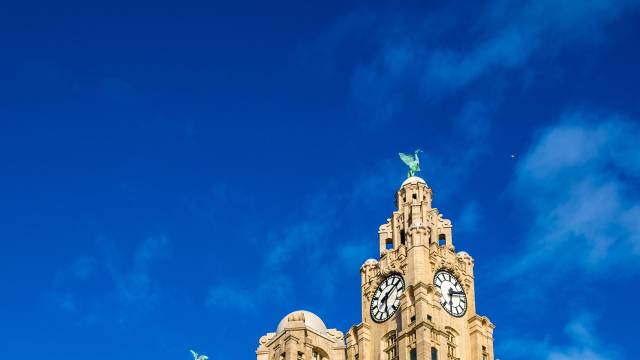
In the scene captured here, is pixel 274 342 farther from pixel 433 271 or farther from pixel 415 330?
pixel 433 271

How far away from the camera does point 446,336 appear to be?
321 feet

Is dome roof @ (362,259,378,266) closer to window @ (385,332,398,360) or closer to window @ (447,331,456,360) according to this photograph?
window @ (385,332,398,360)

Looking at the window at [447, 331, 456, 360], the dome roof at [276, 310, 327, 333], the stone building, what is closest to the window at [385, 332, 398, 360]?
the stone building

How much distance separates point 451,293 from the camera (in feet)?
342

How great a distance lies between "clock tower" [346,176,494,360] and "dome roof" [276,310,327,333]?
28.0 ft

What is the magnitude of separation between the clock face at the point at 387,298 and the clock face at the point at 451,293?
328 cm

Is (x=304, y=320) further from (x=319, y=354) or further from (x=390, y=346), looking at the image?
(x=390, y=346)

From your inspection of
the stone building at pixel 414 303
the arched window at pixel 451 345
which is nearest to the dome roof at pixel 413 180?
the stone building at pixel 414 303

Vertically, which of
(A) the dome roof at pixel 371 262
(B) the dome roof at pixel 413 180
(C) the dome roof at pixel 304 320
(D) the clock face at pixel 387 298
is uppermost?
(B) the dome roof at pixel 413 180

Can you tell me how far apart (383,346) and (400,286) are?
5.80 meters

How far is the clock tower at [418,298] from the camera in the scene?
9669 centimetres

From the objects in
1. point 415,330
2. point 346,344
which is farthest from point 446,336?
point 346,344

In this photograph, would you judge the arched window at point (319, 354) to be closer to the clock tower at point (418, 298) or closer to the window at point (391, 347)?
the clock tower at point (418, 298)

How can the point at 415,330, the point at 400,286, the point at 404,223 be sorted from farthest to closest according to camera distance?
the point at 404,223 → the point at 400,286 → the point at 415,330
